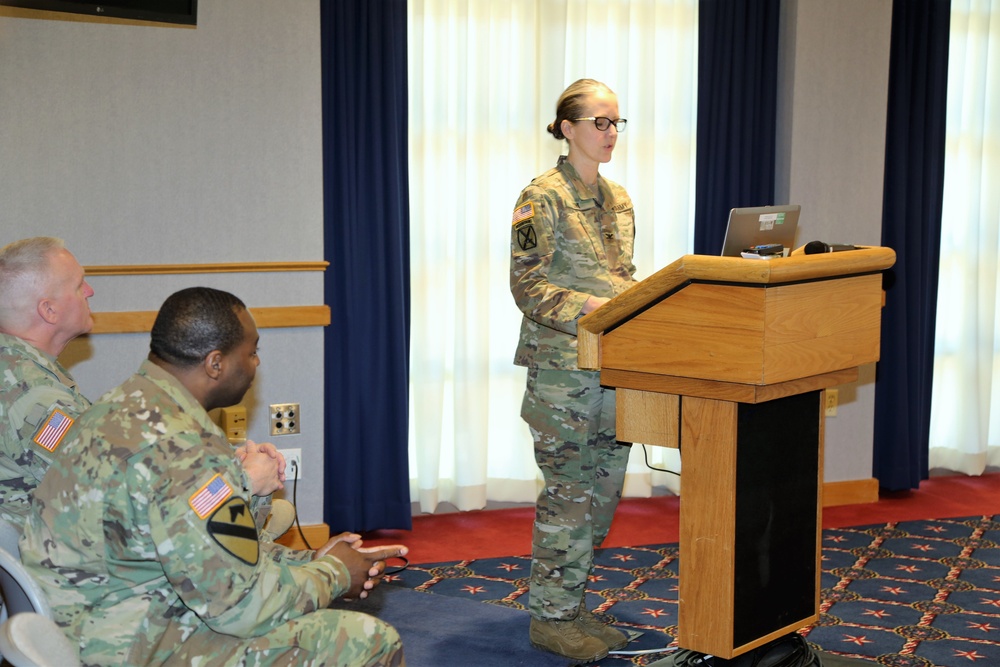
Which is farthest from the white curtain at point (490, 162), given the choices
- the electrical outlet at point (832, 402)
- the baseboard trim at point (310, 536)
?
the electrical outlet at point (832, 402)

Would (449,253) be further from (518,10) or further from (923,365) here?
(923,365)

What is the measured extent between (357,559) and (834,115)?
3795mm

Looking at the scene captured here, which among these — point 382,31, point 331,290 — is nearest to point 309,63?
point 382,31

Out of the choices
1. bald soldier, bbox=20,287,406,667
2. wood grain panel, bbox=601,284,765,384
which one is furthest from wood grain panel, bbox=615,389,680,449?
bald soldier, bbox=20,287,406,667

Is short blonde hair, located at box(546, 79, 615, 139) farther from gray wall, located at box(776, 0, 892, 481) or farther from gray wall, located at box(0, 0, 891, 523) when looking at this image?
gray wall, located at box(776, 0, 892, 481)

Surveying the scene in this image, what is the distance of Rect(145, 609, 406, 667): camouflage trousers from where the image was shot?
6.12 ft

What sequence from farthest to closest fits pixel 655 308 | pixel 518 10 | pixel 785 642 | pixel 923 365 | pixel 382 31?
pixel 923 365 < pixel 518 10 < pixel 382 31 < pixel 785 642 < pixel 655 308

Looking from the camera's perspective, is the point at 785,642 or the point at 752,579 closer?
the point at 752,579

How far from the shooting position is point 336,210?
461 centimetres

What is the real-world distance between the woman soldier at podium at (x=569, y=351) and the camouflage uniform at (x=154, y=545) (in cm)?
141

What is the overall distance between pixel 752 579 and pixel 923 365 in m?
3.49

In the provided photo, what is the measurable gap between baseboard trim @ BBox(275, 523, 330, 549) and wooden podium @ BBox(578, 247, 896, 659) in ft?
6.93

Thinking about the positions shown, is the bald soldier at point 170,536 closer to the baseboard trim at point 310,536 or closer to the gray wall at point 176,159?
the gray wall at point 176,159

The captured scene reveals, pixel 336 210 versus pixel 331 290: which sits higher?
pixel 336 210
